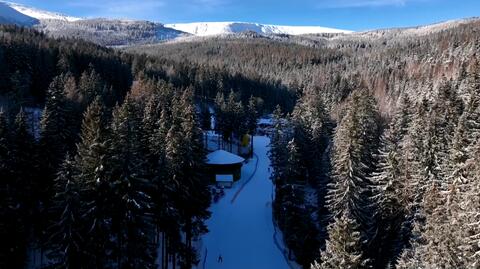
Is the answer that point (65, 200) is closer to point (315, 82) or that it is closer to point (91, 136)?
point (91, 136)

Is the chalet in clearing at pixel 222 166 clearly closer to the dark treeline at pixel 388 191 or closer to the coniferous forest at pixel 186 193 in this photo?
the dark treeline at pixel 388 191

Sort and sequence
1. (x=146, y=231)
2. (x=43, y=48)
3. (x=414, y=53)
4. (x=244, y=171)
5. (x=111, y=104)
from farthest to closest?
(x=414, y=53) → (x=43, y=48) → (x=111, y=104) → (x=244, y=171) → (x=146, y=231)

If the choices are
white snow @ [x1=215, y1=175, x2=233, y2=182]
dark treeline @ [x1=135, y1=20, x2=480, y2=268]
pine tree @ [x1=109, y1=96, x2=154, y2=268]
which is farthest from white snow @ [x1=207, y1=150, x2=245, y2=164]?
pine tree @ [x1=109, y1=96, x2=154, y2=268]

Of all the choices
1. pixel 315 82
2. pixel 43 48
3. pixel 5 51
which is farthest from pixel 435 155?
pixel 315 82

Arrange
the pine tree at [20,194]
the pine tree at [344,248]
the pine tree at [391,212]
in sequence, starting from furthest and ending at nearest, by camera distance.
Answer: the pine tree at [391,212]
the pine tree at [20,194]
the pine tree at [344,248]

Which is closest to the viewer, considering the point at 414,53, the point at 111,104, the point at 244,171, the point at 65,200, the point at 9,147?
the point at 65,200

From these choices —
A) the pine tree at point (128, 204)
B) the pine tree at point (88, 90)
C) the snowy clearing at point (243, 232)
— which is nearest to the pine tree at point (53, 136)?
the pine tree at point (128, 204)
